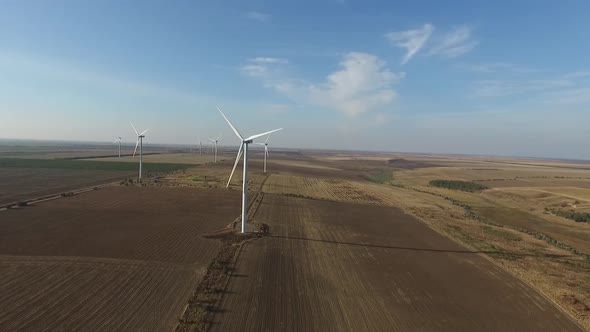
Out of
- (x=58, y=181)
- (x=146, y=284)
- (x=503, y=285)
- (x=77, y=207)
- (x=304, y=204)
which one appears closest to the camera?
(x=146, y=284)

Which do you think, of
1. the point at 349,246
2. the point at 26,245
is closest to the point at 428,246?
the point at 349,246

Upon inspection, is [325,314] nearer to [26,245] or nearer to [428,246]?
[428,246]

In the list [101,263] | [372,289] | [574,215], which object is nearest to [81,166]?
[101,263]

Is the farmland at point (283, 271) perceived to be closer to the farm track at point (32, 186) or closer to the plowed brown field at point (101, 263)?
the plowed brown field at point (101, 263)

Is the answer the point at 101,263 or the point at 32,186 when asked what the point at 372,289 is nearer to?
the point at 101,263

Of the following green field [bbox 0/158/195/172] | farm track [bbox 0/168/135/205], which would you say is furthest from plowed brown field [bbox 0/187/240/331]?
green field [bbox 0/158/195/172]

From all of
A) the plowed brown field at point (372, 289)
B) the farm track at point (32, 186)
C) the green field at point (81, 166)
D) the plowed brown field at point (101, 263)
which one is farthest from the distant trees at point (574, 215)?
the green field at point (81, 166)
